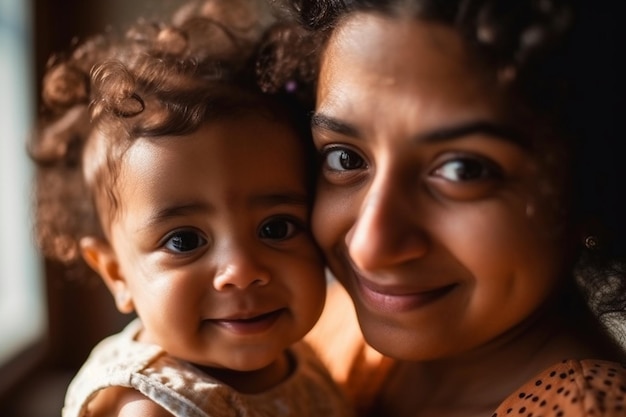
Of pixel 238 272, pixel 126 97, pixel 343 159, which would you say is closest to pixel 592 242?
pixel 343 159

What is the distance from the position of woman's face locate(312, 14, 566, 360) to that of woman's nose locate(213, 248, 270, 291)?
0.12 meters

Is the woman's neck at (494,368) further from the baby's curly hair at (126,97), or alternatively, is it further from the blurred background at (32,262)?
the blurred background at (32,262)

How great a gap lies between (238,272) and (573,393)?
0.42 metres

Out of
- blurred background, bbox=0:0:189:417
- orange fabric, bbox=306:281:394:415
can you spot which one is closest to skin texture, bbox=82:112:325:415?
orange fabric, bbox=306:281:394:415

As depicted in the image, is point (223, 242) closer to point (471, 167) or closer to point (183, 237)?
point (183, 237)

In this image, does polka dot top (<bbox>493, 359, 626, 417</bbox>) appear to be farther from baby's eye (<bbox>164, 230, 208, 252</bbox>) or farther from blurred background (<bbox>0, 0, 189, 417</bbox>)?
blurred background (<bbox>0, 0, 189, 417</bbox>)

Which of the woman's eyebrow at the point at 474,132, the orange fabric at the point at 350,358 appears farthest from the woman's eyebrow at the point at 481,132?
the orange fabric at the point at 350,358

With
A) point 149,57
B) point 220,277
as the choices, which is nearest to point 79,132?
point 149,57

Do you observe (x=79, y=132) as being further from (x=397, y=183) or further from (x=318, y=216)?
(x=397, y=183)

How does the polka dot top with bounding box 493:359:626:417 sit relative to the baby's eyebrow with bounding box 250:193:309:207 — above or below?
below

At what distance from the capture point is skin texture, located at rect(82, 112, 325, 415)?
1.01 metres

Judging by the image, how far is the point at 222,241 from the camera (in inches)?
40.1

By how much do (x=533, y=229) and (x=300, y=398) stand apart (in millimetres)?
451

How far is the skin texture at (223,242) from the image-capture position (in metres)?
1.01
